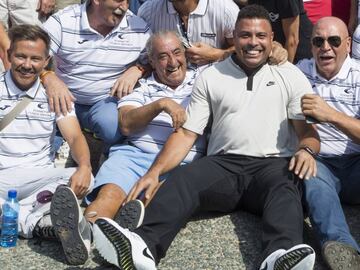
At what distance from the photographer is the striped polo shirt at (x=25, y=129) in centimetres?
539

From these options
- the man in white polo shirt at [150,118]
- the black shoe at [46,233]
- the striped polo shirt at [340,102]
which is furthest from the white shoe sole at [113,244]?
the striped polo shirt at [340,102]

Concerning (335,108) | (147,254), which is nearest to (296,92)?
(335,108)

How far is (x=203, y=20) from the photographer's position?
6.26m

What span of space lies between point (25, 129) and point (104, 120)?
778 mm

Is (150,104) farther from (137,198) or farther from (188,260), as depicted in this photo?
(188,260)

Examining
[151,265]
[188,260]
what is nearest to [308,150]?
[188,260]

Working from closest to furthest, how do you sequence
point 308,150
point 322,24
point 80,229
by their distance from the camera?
point 80,229 < point 308,150 < point 322,24

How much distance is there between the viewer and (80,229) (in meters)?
4.58

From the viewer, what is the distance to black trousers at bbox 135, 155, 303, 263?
452 cm

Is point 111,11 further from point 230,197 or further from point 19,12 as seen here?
point 230,197

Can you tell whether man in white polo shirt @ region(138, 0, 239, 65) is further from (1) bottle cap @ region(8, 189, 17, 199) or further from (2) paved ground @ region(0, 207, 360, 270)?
(1) bottle cap @ region(8, 189, 17, 199)

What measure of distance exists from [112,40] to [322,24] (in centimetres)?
196

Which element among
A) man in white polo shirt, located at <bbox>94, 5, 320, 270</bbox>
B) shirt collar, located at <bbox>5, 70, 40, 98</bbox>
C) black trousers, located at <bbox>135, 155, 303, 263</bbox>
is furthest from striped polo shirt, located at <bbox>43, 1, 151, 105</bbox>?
black trousers, located at <bbox>135, 155, 303, 263</bbox>

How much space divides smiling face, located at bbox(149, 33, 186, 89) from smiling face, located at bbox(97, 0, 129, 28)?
1.71 feet
